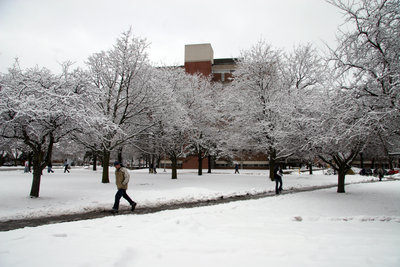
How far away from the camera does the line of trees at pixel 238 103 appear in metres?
8.31

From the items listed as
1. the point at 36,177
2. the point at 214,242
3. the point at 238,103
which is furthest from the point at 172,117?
the point at 214,242

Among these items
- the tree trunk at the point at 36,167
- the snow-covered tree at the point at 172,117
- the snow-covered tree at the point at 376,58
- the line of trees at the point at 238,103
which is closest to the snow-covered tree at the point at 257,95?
the line of trees at the point at 238,103

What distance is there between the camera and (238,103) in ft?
76.4

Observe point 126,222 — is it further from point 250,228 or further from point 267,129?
point 267,129

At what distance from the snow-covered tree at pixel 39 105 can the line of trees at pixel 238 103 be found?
43 millimetres

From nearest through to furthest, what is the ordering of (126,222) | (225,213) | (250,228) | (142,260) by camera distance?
1. (142,260)
2. (250,228)
3. (126,222)
4. (225,213)

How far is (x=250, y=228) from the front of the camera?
5855 mm

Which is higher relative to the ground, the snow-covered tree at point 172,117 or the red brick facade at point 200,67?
the red brick facade at point 200,67

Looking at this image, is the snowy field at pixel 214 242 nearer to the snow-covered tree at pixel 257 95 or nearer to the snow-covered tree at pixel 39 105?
the snow-covered tree at pixel 39 105

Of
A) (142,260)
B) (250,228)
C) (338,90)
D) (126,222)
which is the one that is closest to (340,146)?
(338,90)

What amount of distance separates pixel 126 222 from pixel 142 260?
2.84m

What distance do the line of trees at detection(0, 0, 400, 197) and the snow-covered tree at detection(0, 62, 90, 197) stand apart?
4 centimetres

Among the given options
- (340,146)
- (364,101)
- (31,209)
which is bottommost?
(31,209)

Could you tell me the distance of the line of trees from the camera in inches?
327
